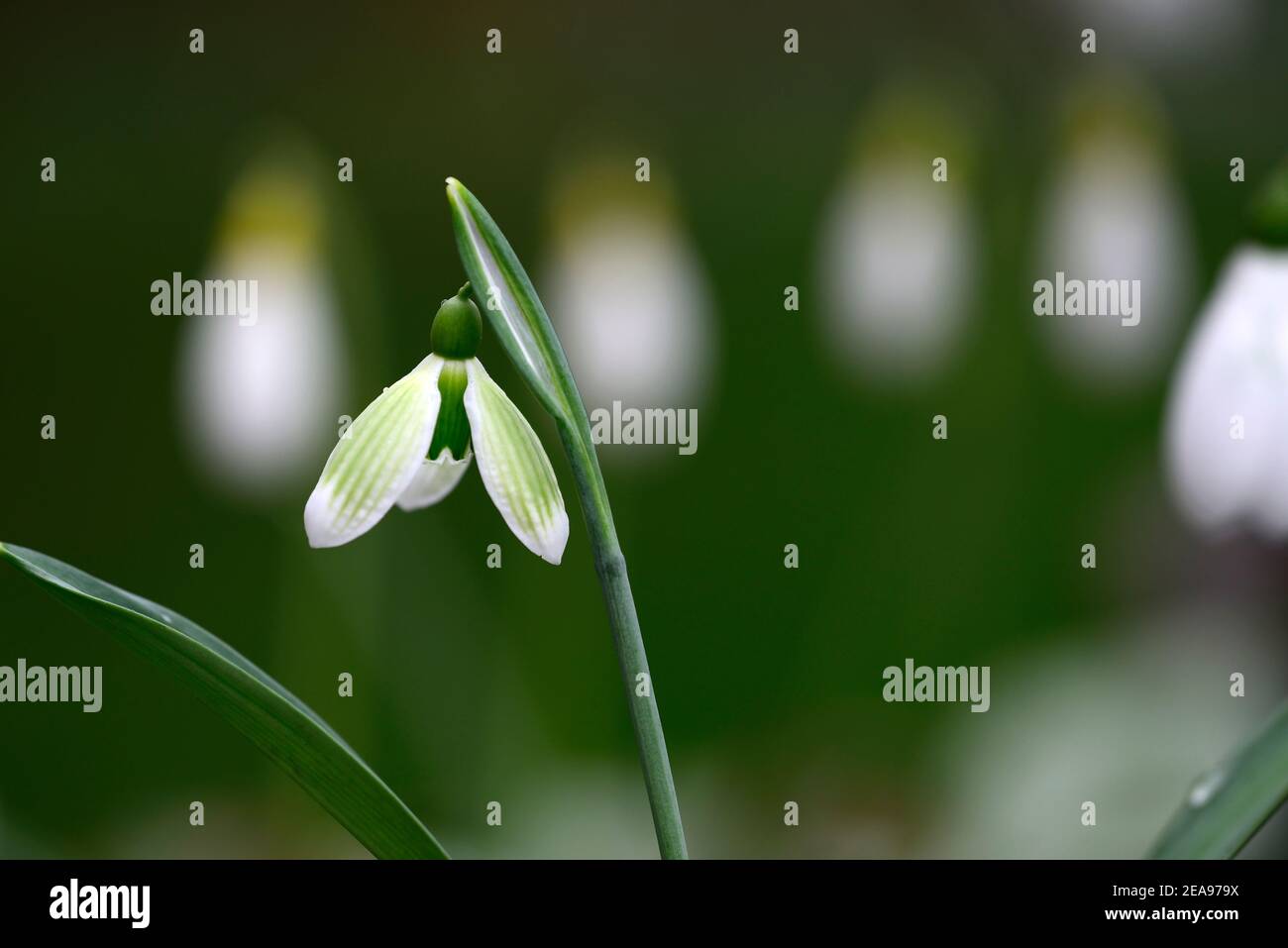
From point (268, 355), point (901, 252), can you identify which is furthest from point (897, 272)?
point (268, 355)

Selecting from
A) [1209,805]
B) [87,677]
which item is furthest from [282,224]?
[1209,805]

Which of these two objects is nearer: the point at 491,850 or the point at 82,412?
the point at 491,850

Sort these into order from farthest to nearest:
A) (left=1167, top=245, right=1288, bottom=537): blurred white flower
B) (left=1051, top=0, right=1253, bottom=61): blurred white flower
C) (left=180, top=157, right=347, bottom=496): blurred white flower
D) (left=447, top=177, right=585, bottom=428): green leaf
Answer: (left=1051, top=0, right=1253, bottom=61): blurred white flower → (left=180, top=157, right=347, bottom=496): blurred white flower → (left=1167, top=245, right=1288, bottom=537): blurred white flower → (left=447, top=177, right=585, bottom=428): green leaf

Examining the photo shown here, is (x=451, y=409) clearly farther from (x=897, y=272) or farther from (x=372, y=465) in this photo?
(x=897, y=272)

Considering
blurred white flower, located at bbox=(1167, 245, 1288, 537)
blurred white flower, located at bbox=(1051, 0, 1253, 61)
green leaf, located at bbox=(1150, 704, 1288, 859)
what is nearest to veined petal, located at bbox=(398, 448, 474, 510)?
green leaf, located at bbox=(1150, 704, 1288, 859)

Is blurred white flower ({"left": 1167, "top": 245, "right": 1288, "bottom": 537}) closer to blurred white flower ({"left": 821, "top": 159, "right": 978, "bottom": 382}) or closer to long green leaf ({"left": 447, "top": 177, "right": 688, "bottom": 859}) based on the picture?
long green leaf ({"left": 447, "top": 177, "right": 688, "bottom": 859})
